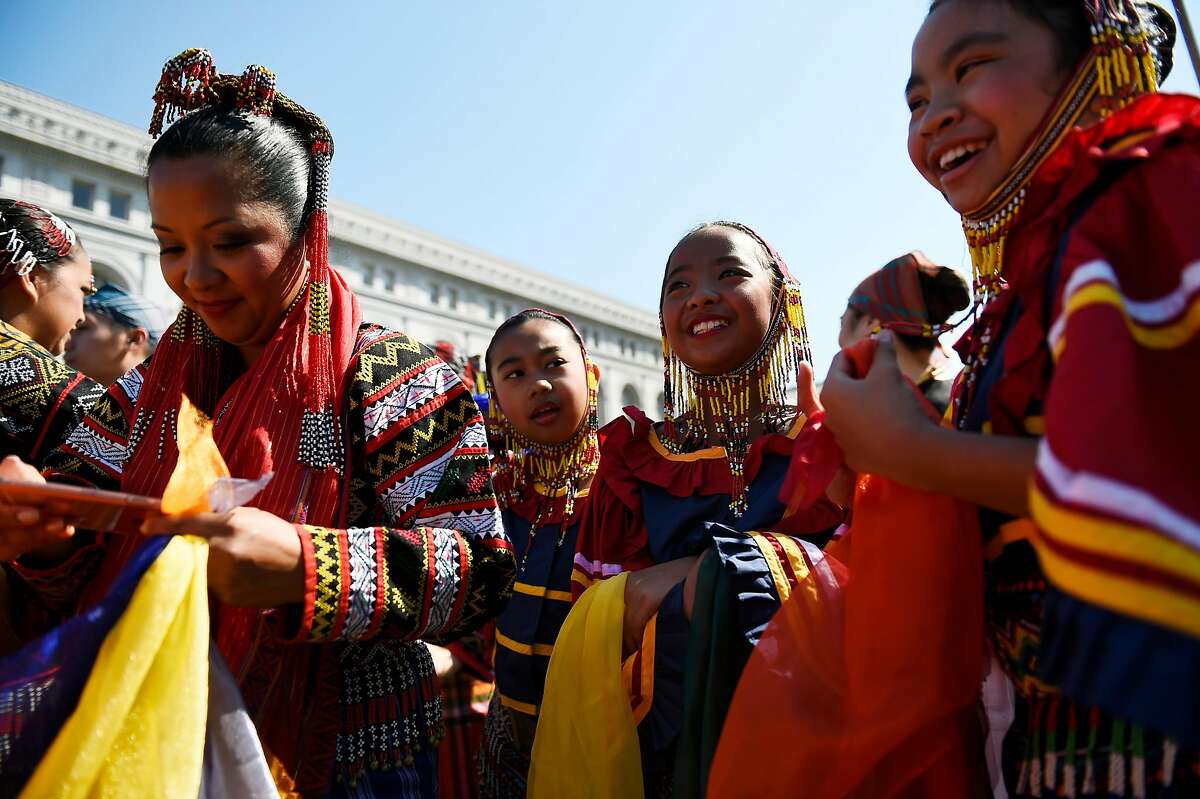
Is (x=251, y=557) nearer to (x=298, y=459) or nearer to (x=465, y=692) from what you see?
(x=298, y=459)

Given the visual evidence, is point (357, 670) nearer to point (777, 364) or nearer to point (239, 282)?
point (239, 282)

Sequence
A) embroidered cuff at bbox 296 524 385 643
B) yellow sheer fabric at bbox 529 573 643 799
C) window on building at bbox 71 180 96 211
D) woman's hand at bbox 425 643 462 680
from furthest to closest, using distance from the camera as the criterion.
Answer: window on building at bbox 71 180 96 211, woman's hand at bbox 425 643 462 680, yellow sheer fabric at bbox 529 573 643 799, embroidered cuff at bbox 296 524 385 643

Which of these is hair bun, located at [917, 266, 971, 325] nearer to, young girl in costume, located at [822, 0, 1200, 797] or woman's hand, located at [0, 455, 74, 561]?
young girl in costume, located at [822, 0, 1200, 797]

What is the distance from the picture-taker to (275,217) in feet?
6.21

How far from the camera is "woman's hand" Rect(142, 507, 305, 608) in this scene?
140 cm

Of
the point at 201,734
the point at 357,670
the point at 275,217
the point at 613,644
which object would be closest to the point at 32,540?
the point at 201,734

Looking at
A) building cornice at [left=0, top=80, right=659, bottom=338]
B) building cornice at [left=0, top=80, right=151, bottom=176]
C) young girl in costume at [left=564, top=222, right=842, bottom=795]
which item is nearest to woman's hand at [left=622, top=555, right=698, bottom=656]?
young girl in costume at [left=564, top=222, right=842, bottom=795]

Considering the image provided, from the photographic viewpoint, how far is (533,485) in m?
3.90

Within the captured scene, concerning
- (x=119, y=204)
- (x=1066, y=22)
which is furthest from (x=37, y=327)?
(x=119, y=204)

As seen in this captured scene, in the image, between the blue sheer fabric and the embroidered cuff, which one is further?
the embroidered cuff

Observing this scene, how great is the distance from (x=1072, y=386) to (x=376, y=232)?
42.0 m

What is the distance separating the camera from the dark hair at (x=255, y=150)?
1.84 meters

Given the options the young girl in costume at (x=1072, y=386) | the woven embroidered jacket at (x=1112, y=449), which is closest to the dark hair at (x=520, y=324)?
the young girl in costume at (x=1072, y=386)

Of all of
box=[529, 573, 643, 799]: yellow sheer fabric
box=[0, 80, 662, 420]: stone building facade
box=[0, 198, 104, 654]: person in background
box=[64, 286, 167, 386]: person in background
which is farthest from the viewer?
box=[0, 80, 662, 420]: stone building facade
